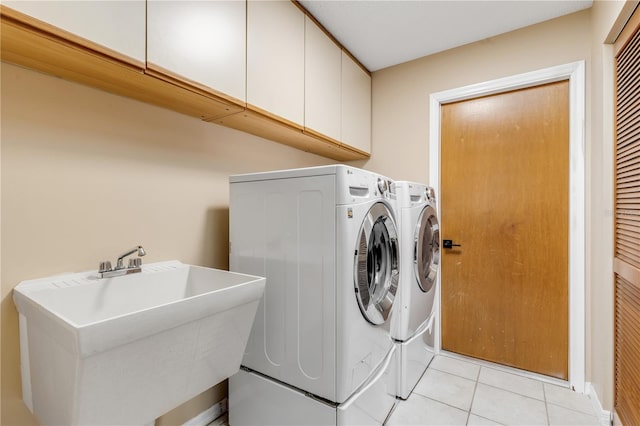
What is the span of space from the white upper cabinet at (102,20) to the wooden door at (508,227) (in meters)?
2.25

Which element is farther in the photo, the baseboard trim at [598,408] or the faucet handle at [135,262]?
the baseboard trim at [598,408]

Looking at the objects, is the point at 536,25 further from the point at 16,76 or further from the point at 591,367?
the point at 16,76

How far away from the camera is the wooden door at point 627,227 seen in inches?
52.6

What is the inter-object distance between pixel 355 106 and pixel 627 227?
1890mm

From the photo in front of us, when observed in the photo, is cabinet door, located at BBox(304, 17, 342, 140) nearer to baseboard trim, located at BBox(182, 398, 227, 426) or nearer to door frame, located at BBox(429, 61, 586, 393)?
door frame, located at BBox(429, 61, 586, 393)

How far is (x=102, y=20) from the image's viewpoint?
38.3 inches

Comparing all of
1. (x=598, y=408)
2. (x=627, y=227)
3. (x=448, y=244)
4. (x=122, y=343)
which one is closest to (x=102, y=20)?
(x=122, y=343)

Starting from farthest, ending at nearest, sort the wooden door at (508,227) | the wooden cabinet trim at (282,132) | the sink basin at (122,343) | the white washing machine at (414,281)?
the wooden door at (508,227) < the white washing machine at (414,281) < the wooden cabinet trim at (282,132) < the sink basin at (122,343)

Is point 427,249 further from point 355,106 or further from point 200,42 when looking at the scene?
point 200,42

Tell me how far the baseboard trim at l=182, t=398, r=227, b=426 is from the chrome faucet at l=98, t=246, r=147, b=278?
91cm

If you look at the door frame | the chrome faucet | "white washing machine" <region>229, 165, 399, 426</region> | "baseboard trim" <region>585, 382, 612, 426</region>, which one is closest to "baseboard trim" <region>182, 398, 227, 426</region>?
"white washing machine" <region>229, 165, 399, 426</region>

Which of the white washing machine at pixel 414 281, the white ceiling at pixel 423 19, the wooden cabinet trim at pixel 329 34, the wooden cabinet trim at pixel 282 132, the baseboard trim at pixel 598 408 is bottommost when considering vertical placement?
the baseboard trim at pixel 598 408

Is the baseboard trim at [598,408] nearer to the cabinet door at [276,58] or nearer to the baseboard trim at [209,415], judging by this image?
the baseboard trim at [209,415]

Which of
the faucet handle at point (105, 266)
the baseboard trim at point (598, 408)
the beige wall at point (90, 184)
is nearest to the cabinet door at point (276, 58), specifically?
the beige wall at point (90, 184)
